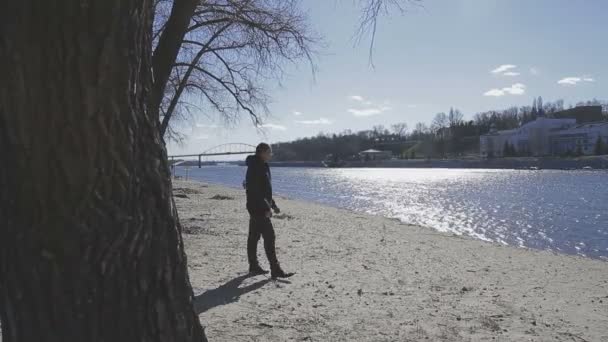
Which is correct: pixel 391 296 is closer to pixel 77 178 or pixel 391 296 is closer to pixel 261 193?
pixel 261 193

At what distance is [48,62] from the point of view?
6.61 ft

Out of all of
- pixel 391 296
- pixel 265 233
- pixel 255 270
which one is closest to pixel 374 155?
pixel 255 270

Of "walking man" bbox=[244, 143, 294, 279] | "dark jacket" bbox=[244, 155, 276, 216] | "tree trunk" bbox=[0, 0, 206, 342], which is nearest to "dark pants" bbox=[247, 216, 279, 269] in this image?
"walking man" bbox=[244, 143, 294, 279]

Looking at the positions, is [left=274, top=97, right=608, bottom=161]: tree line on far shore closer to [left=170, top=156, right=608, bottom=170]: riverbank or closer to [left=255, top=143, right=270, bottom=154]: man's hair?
[left=170, top=156, right=608, bottom=170]: riverbank

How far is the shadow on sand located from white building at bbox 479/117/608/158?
4673 inches

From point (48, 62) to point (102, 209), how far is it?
2.13ft

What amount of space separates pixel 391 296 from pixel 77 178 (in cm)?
483

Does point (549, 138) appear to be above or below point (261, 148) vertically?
above

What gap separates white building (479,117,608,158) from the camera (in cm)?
11300

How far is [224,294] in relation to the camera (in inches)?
236

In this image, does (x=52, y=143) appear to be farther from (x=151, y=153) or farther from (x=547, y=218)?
(x=547, y=218)

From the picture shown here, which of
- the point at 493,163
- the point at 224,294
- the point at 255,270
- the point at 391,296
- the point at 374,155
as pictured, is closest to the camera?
the point at 224,294

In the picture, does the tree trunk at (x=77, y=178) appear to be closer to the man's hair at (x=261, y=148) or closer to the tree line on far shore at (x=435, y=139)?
the man's hair at (x=261, y=148)

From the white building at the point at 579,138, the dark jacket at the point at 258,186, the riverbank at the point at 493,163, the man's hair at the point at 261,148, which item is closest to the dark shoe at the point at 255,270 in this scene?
the dark jacket at the point at 258,186
